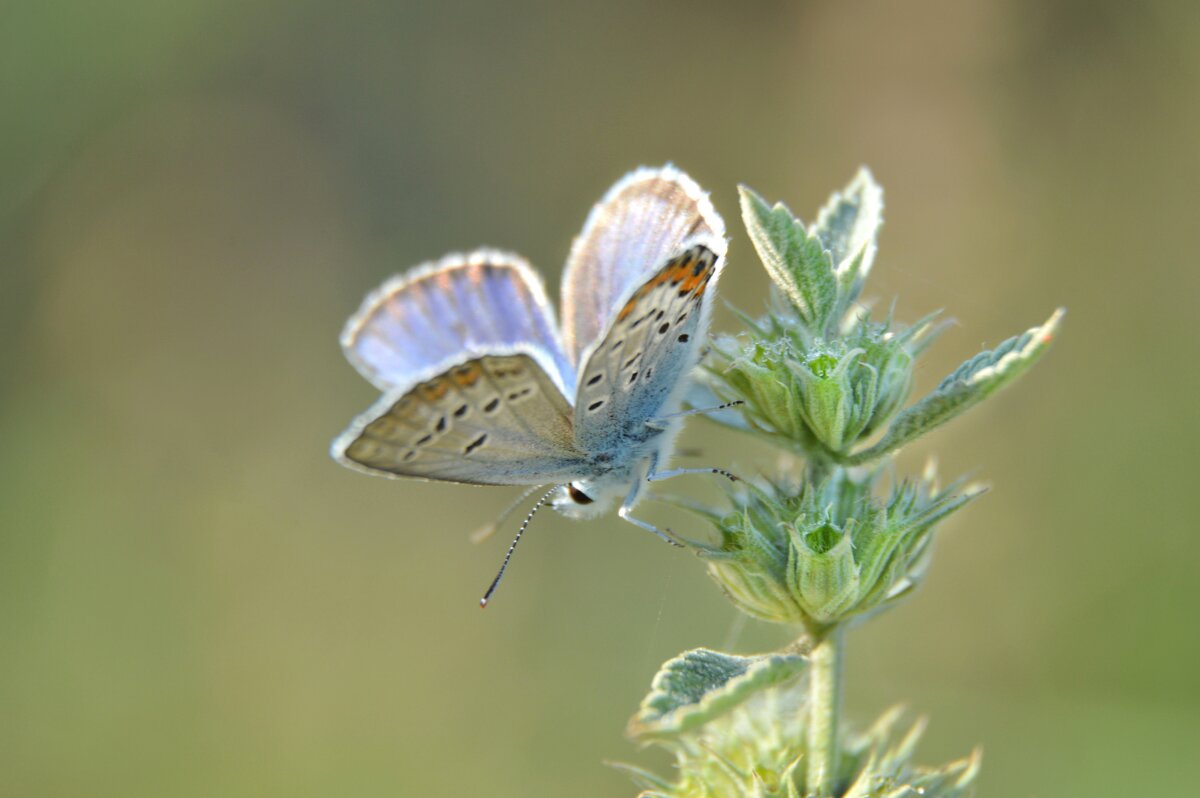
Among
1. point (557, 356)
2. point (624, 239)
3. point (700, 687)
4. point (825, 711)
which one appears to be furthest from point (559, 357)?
point (700, 687)

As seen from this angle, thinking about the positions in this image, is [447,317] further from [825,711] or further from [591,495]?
[825,711]

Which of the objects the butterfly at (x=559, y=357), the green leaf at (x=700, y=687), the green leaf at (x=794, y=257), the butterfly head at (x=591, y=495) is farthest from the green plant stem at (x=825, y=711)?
the butterfly head at (x=591, y=495)

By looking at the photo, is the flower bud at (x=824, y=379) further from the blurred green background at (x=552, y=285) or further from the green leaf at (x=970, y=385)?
the blurred green background at (x=552, y=285)

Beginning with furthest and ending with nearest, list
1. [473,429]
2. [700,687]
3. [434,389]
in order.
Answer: [473,429] < [434,389] < [700,687]

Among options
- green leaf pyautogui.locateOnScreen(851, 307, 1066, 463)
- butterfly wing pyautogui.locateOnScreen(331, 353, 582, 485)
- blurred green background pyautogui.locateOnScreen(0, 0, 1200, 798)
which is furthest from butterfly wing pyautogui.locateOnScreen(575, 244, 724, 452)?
blurred green background pyautogui.locateOnScreen(0, 0, 1200, 798)

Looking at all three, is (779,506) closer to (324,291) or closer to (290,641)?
(290,641)

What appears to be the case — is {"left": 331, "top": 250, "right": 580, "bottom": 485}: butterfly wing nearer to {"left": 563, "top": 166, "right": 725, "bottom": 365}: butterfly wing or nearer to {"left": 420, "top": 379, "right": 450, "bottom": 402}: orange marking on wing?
{"left": 420, "top": 379, "right": 450, "bottom": 402}: orange marking on wing
